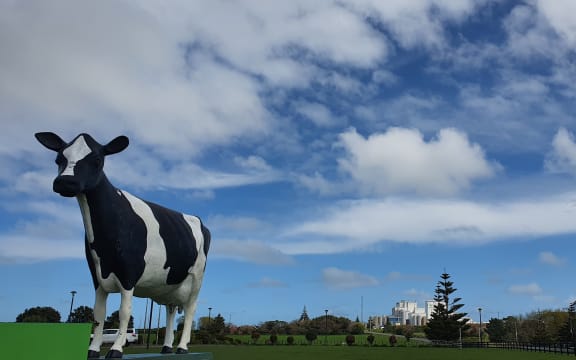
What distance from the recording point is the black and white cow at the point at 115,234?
16.1 feet

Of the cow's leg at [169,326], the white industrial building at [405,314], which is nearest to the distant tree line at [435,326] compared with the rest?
the cow's leg at [169,326]

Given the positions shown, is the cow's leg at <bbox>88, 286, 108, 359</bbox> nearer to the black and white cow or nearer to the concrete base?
the black and white cow

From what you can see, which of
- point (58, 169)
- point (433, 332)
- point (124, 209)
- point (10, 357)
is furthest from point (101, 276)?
point (433, 332)

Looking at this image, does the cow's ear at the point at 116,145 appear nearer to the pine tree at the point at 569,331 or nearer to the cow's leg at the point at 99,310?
the cow's leg at the point at 99,310

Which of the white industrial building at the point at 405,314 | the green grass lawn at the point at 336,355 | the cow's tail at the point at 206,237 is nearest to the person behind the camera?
the cow's tail at the point at 206,237

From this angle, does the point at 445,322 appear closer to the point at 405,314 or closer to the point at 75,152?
the point at 75,152

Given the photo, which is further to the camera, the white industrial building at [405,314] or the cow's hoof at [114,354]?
the white industrial building at [405,314]

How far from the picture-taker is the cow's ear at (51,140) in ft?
16.6

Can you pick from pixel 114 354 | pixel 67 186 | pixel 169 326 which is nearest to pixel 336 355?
pixel 169 326

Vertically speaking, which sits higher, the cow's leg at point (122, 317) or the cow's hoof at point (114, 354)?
the cow's leg at point (122, 317)

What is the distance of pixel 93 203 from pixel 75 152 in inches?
21.5

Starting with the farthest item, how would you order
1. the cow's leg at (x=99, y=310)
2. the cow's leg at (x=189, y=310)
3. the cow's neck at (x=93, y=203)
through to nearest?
1. the cow's leg at (x=189, y=310)
2. the cow's leg at (x=99, y=310)
3. the cow's neck at (x=93, y=203)

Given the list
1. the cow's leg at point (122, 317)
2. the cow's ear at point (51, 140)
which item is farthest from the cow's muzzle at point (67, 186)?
the cow's leg at point (122, 317)

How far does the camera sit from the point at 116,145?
17.1 ft
